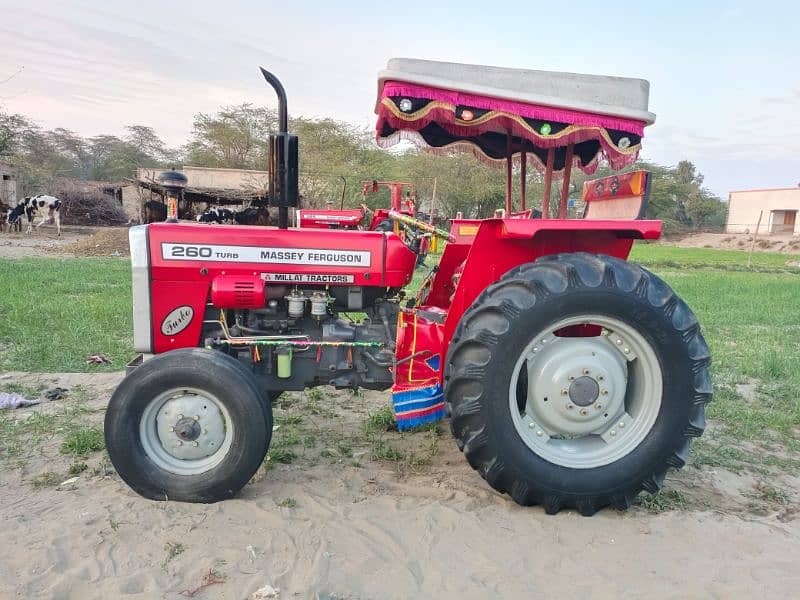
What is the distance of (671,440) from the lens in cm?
287

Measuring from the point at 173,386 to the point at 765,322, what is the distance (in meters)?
8.45

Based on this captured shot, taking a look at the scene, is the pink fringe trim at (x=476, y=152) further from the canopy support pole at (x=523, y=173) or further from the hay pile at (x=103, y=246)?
the hay pile at (x=103, y=246)

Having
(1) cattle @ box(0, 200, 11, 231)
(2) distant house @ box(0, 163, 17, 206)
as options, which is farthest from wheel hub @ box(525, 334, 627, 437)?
(2) distant house @ box(0, 163, 17, 206)

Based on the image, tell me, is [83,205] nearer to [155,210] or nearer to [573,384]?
[155,210]

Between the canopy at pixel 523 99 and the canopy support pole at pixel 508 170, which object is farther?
the canopy support pole at pixel 508 170

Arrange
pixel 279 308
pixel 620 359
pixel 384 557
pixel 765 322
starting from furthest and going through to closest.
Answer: pixel 765 322 < pixel 279 308 < pixel 620 359 < pixel 384 557

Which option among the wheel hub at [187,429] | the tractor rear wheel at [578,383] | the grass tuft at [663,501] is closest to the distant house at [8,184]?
the wheel hub at [187,429]

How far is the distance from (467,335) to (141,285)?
1.74 meters

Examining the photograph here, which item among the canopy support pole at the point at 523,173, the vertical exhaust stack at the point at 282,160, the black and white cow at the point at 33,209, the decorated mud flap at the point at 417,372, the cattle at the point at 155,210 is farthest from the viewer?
the black and white cow at the point at 33,209

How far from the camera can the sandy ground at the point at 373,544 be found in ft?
7.61

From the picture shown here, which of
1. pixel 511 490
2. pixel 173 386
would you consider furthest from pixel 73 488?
pixel 511 490

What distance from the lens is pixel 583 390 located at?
290 centimetres

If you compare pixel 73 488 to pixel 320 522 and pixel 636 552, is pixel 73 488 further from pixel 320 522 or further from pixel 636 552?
pixel 636 552

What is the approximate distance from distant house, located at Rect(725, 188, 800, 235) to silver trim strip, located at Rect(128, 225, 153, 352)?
142 feet
